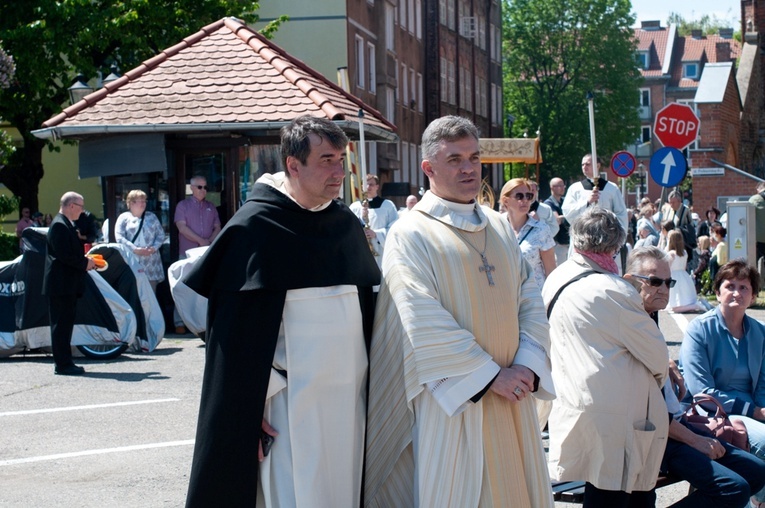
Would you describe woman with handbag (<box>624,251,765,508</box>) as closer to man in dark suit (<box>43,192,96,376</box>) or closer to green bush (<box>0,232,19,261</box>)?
man in dark suit (<box>43,192,96,376</box>)

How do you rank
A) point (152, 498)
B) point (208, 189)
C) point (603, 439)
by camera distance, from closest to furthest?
point (603, 439)
point (152, 498)
point (208, 189)

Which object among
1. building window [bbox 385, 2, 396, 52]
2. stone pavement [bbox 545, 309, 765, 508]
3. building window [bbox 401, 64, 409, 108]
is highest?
building window [bbox 385, 2, 396, 52]

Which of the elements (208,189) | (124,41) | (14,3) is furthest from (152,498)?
(14,3)

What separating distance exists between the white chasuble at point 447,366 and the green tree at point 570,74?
239 feet

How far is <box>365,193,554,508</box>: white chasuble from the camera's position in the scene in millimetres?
4938

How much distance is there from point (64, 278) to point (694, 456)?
807cm

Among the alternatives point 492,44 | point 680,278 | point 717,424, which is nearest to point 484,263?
point 717,424

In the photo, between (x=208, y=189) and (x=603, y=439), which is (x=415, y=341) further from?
(x=208, y=189)

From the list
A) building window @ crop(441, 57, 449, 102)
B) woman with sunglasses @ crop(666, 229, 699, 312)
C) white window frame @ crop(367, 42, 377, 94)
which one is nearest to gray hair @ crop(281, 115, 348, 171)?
woman with sunglasses @ crop(666, 229, 699, 312)

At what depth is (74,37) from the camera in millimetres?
30094

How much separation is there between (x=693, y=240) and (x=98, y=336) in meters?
11.5

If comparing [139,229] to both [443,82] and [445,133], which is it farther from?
[443,82]

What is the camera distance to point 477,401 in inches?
193

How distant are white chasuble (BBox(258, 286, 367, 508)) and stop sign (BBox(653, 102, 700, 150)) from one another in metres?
11.1
